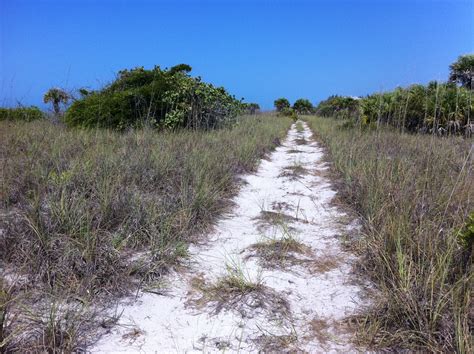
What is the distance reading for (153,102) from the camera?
8812 millimetres

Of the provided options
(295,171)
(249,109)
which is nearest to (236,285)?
(295,171)

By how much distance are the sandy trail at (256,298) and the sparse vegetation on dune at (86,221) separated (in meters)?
0.23

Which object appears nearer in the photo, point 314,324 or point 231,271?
point 314,324

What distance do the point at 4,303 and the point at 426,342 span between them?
7.11 feet

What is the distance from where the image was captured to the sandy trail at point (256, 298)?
1.96 m

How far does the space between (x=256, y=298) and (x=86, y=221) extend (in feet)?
4.77

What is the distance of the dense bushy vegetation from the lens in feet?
27.2

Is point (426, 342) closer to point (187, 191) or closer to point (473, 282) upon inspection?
point (473, 282)

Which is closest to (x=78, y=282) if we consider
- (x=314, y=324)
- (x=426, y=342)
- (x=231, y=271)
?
(x=231, y=271)

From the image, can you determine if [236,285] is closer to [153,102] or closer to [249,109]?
[153,102]

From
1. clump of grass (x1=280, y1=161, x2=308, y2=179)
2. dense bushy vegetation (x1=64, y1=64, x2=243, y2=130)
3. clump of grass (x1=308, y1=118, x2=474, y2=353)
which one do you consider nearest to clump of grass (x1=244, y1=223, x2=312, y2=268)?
clump of grass (x1=308, y1=118, x2=474, y2=353)

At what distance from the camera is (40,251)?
7.96ft

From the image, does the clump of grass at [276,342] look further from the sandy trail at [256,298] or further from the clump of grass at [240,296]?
the clump of grass at [240,296]

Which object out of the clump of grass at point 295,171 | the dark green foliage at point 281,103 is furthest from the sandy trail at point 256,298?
the dark green foliage at point 281,103
